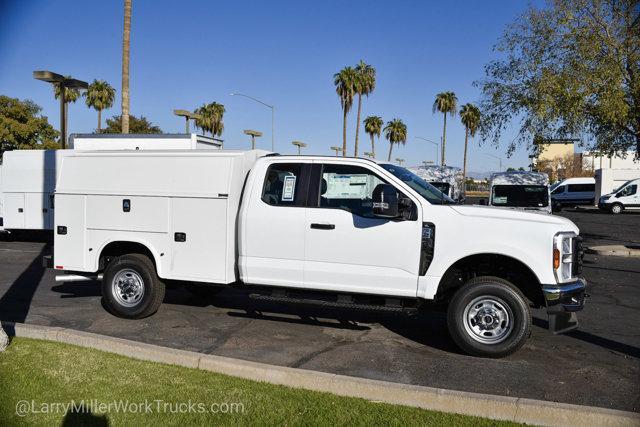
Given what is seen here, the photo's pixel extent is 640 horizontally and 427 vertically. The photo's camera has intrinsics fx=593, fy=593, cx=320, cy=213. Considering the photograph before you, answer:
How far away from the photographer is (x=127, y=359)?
5680 mm

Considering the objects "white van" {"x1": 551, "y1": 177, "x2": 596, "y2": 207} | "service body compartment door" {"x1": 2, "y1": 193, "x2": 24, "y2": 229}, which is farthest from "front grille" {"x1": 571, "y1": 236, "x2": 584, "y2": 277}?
"white van" {"x1": 551, "y1": 177, "x2": 596, "y2": 207}

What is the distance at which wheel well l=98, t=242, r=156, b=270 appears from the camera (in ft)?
26.1

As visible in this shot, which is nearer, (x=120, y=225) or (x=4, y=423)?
(x=4, y=423)

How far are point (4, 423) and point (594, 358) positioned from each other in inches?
225

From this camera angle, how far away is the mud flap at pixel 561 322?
6309 millimetres

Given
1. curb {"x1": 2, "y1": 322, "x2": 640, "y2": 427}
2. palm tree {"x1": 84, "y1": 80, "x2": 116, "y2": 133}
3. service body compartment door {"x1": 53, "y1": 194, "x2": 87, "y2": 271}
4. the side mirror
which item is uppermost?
palm tree {"x1": 84, "y1": 80, "x2": 116, "y2": 133}

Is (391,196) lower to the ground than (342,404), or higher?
higher

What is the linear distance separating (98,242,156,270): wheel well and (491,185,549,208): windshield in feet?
37.6

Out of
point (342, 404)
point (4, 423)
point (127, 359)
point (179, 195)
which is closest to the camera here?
point (4, 423)

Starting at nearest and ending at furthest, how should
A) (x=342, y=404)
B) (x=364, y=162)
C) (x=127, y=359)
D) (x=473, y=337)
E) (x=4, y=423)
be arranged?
(x=4, y=423) → (x=342, y=404) → (x=127, y=359) → (x=473, y=337) → (x=364, y=162)

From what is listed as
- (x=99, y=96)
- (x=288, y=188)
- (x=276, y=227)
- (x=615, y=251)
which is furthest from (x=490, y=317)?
(x=99, y=96)

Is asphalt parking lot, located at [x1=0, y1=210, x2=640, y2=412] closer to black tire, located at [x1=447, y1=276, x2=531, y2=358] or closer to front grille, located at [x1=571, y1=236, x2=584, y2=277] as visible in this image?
black tire, located at [x1=447, y1=276, x2=531, y2=358]

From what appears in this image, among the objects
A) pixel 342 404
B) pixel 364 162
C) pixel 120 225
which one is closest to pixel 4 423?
pixel 342 404

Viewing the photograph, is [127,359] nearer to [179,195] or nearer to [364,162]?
[179,195]
